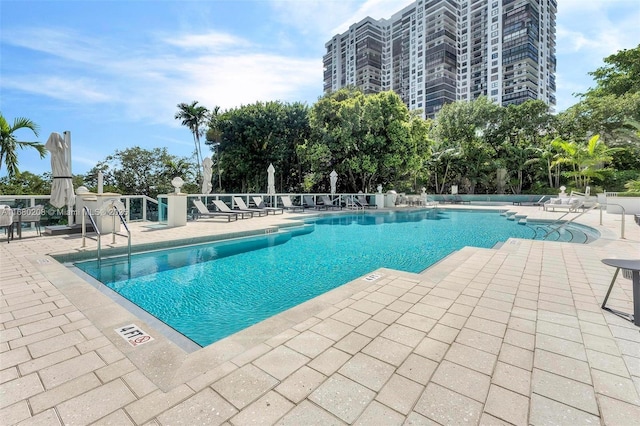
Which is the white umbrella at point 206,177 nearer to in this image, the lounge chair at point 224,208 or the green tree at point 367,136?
the lounge chair at point 224,208

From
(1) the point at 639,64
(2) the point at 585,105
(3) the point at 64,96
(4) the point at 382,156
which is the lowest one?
(4) the point at 382,156

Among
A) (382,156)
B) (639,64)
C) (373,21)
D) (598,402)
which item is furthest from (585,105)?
(373,21)

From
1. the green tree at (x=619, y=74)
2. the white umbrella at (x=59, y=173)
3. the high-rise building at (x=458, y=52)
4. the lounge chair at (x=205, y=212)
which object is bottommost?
the lounge chair at (x=205, y=212)

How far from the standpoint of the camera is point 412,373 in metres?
2.01

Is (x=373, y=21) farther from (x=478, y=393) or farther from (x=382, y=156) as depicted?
(x=478, y=393)

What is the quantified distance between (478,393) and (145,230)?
9235 mm

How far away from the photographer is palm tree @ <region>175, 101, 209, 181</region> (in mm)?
28641

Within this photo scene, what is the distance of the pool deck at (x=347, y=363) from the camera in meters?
1.64

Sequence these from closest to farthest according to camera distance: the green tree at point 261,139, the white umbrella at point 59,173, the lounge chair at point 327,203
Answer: the white umbrella at point 59,173, the lounge chair at point 327,203, the green tree at point 261,139

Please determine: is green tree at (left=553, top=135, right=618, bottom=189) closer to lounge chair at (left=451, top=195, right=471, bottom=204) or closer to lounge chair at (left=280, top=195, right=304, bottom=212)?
lounge chair at (left=451, top=195, right=471, bottom=204)

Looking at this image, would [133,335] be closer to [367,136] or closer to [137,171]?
[367,136]

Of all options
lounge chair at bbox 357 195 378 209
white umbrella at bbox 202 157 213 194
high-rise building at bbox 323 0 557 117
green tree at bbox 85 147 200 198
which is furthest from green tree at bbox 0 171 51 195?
high-rise building at bbox 323 0 557 117

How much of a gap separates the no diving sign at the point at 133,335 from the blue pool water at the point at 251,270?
0.60 meters

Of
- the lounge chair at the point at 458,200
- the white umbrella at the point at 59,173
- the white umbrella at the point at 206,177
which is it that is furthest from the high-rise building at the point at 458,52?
the white umbrella at the point at 59,173
